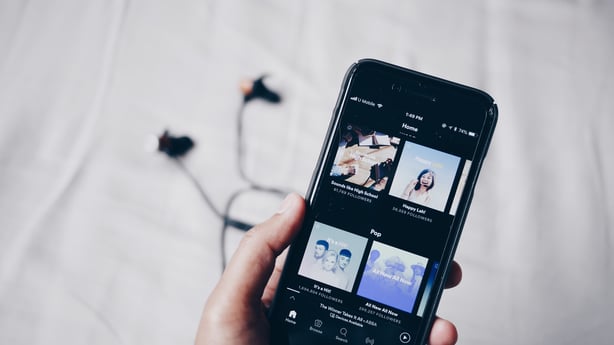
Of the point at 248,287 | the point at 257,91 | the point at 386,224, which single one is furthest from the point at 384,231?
the point at 257,91

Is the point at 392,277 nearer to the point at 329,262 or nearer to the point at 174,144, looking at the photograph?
the point at 329,262

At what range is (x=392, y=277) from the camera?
0.38m

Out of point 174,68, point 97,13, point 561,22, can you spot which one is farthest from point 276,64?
point 561,22

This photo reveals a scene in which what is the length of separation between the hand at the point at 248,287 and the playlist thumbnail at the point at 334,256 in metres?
0.02

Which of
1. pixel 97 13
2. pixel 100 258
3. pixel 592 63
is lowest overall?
pixel 100 258

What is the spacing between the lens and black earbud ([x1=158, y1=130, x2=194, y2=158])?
487 mm

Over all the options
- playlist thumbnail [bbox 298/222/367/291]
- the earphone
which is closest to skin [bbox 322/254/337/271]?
playlist thumbnail [bbox 298/222/367/291]

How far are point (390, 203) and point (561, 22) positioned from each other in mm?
339

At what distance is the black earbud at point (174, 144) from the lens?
487mm

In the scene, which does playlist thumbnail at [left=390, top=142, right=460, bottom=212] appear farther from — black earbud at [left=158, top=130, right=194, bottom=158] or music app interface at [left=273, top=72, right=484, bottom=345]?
black earbud at [left=158, top=130, right=194, bottom=158]

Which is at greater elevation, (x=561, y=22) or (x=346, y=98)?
(x=561, y=22)

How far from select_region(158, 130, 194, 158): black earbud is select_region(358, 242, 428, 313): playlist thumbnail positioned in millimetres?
237

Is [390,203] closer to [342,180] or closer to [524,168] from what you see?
[342,180]

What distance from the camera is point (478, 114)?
0.38 m
